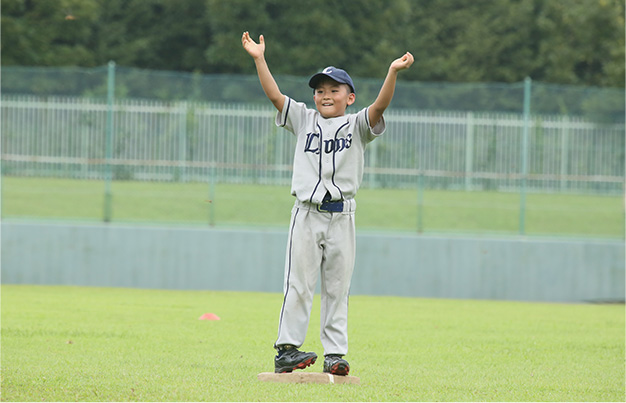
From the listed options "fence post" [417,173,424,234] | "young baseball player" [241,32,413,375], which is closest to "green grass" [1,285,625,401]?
"young baseball player" [241,32,413,375]

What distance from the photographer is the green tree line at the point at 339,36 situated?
3036cm

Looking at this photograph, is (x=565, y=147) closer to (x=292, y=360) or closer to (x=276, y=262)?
(x=276, y=262)

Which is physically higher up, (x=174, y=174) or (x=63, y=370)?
(x=174, y=174)

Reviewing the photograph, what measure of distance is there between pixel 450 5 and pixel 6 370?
34.7 metres

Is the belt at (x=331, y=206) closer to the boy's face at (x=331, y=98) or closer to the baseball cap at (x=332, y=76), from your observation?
the boy's face at (x=331, y=98)

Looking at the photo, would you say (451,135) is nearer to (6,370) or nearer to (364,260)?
(364,260)

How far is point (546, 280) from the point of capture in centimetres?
1398

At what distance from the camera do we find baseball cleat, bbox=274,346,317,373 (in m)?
5.55

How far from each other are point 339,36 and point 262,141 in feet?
53.4

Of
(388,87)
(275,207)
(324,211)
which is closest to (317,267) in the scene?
(324,211)

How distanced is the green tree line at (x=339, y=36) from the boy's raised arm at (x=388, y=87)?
76.4 feet

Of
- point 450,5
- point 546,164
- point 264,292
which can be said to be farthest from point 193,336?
point 450,5

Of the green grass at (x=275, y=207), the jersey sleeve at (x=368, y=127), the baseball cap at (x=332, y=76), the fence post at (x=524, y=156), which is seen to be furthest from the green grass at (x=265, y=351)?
the green grass at (x=275, y=207)

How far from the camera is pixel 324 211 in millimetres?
5531
